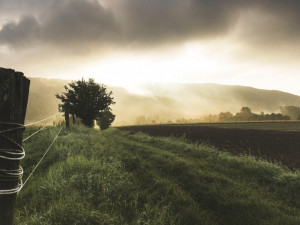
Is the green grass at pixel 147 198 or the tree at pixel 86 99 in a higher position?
the tree at pixel 86 99

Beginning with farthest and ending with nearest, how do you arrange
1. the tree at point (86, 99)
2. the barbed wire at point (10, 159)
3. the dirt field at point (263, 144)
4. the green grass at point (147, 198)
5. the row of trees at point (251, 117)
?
the row of trees at point (251, 117) < the tree at point (86, 99) < the dirt field at point (263, 144) < the green grass at point (147, 198) < the barbed wire at point (10, 159)

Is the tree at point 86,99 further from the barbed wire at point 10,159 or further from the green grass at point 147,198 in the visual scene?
the barbed wire at point 10,159

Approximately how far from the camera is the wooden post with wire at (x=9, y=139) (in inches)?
66.5

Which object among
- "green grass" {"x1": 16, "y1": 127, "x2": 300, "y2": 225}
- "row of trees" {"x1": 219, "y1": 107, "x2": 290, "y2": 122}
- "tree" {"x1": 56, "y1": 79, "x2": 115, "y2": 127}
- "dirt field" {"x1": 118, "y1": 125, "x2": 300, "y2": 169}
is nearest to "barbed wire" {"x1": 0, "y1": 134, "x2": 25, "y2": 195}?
"green grass" {"x1": 16, "y1": 127, "x2": 300, "y2": 225}

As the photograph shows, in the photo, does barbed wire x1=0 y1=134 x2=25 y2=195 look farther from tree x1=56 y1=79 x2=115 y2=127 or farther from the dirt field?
tree x1=56 y1=79 x2=115 y2=127

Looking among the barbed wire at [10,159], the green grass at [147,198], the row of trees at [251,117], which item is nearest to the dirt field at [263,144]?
the green grass at [147,198]

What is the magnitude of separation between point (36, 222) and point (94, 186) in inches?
49.5

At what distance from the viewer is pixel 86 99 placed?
64.2 ft

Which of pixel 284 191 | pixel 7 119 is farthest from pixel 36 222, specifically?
pixel 284 191

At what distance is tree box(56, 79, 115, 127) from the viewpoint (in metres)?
19.5

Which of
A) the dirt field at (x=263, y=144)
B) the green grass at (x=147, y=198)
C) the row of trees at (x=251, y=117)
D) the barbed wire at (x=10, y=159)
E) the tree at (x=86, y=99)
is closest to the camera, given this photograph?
the barbed wire at (x=10, y=159)

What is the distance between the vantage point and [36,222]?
2326 mm

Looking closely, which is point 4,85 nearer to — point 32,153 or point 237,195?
point 237,195

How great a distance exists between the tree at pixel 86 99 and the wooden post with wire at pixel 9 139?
18.6 meters
